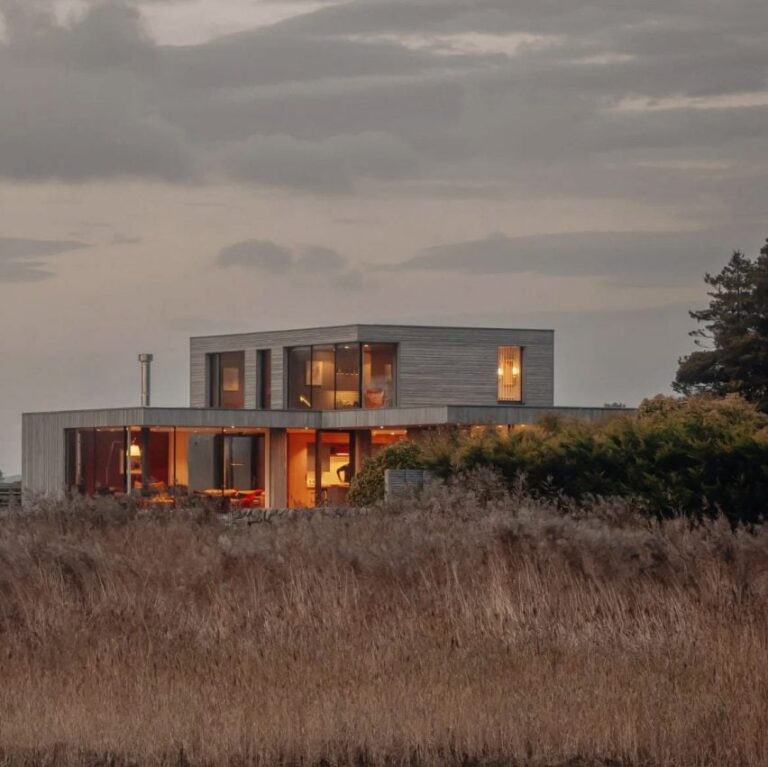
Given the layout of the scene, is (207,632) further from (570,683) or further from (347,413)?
(347,413)

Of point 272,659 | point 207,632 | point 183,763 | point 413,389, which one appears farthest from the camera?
point 413,389

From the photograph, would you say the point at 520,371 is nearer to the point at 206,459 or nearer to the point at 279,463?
the point at 279,463

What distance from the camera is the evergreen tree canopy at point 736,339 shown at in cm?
5325

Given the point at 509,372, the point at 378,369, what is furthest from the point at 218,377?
the point at 509,372

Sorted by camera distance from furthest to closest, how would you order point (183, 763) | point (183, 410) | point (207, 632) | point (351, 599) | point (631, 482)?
point (183, 410) < point (631, 482) < point (351, 599) < point (207, 632) < point (183, 763)

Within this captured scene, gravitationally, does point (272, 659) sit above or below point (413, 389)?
below

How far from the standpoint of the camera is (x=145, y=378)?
45.9 meters

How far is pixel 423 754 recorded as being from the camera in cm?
912

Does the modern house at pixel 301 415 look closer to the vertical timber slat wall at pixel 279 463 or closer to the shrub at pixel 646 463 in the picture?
the vertical timber slat wall at pixel 279 463

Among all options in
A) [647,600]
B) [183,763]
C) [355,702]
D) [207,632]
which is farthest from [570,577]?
[183,763]

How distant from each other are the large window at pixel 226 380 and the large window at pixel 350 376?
3313 millimetres

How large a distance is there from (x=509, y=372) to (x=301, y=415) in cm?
667

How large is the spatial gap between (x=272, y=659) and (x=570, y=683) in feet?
7.06

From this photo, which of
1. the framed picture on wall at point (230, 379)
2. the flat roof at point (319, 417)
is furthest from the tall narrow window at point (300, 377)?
the flat roof at point (319, 417)
